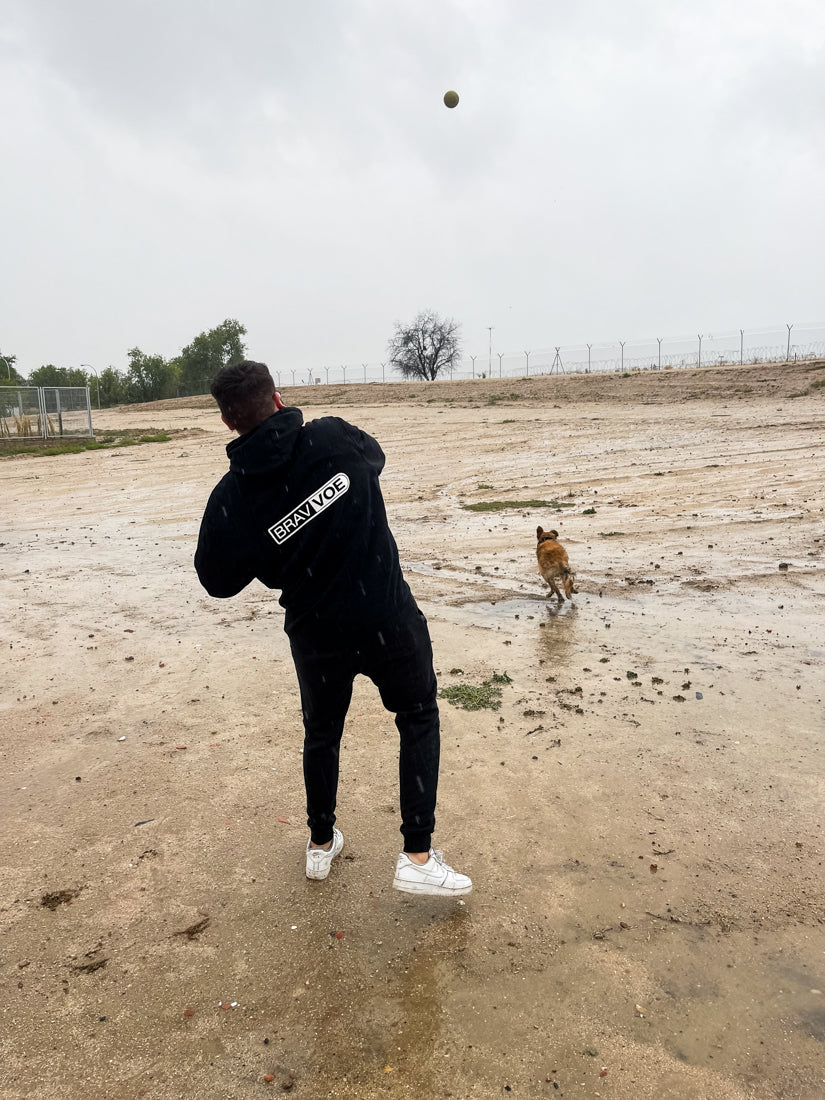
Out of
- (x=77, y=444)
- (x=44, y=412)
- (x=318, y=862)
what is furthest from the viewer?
(x=44, y=412)

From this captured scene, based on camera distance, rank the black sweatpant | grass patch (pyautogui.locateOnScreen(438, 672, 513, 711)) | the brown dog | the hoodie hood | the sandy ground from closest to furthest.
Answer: the sandy ground < the hoodie hood < the black sweatpant < grass patch (pyautogui.locateOnScreen(438, 672, 513, 711)) < the brown dog

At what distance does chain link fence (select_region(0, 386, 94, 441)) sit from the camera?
27.0 metres

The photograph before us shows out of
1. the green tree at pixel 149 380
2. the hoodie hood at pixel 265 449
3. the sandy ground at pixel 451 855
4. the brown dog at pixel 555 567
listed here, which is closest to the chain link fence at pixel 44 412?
the sandy ground at pixel 451 855

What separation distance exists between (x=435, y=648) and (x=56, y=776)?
290 cm

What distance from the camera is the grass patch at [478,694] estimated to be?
4.97 metres

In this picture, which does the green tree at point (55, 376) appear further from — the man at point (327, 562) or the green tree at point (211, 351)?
the man at point (327, 562)

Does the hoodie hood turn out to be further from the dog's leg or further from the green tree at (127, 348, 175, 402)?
the green tree at (127, 348, 175, 402)

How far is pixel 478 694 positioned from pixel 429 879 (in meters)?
2.19

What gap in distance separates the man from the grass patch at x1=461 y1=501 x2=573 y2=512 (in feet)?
30.1

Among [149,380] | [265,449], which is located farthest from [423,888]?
[149,380]

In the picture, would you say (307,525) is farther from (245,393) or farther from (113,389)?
(113,389)

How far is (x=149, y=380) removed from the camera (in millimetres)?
85438

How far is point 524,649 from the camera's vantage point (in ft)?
19.9

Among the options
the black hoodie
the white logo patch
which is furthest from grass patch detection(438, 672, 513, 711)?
the white logo patch
